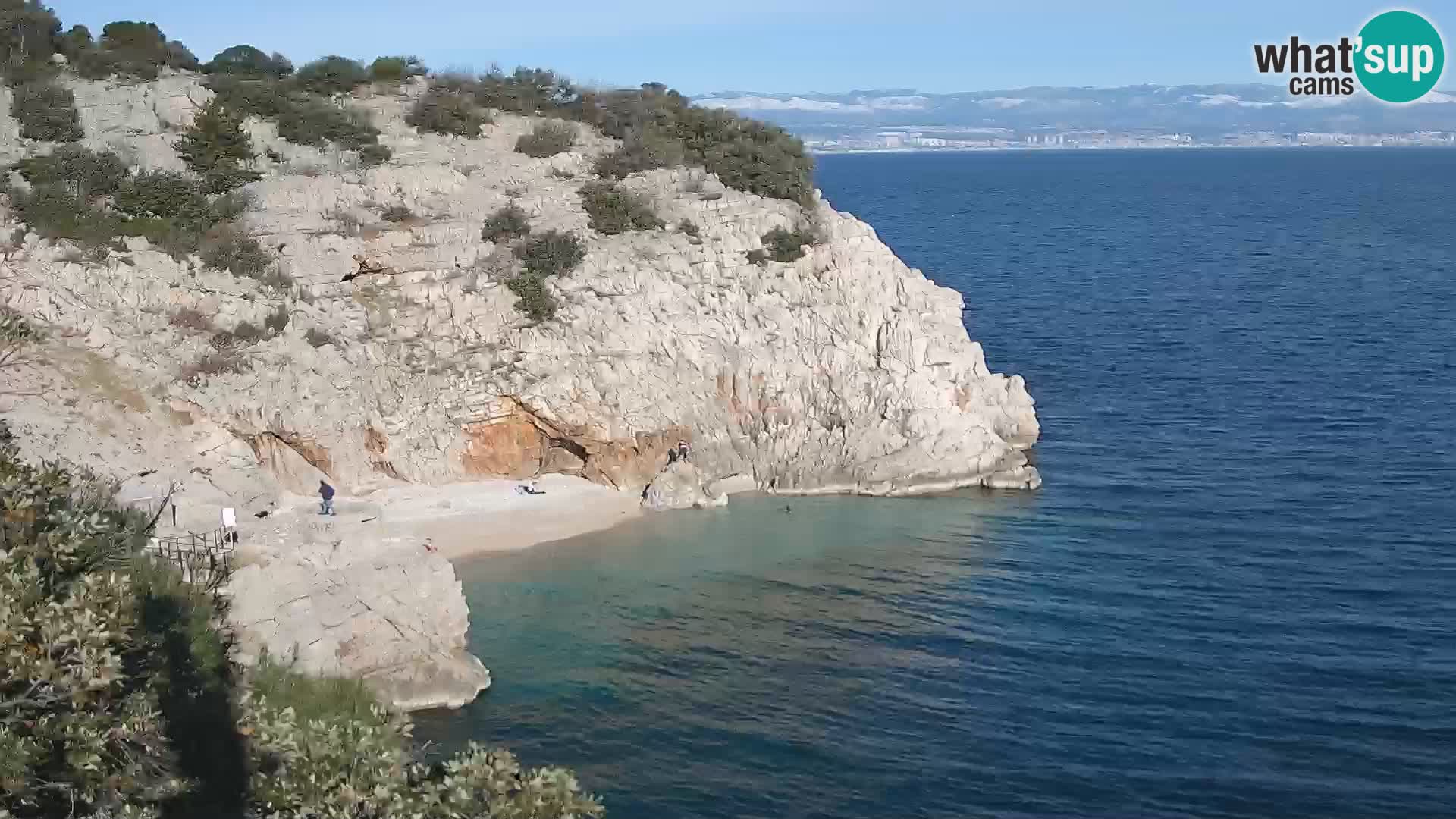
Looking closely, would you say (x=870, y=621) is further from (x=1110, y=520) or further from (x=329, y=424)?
(x=329, y=424)

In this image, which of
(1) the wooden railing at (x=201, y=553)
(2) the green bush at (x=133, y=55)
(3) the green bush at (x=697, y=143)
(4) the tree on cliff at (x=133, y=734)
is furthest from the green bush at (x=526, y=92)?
(4) the tree on cliff at (x=133, y=734)

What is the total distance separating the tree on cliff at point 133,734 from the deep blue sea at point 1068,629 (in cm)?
852

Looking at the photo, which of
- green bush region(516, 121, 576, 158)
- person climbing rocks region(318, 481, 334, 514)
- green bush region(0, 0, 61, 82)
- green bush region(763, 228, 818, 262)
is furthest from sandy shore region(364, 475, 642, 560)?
green bush region(0, 0, 61, 82)

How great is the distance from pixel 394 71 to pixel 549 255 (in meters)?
14.6

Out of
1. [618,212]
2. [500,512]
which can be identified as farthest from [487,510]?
[618,212]

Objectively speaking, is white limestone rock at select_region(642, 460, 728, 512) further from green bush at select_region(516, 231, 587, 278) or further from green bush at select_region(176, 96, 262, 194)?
green bush at select_region(176, 96, 262, 194)

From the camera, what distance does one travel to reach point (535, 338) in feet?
118

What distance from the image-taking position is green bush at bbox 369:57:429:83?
47.8m

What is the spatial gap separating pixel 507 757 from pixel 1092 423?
3431cm

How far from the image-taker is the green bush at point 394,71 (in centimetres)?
4784

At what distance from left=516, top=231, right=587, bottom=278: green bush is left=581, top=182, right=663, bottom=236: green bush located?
1.58 metres

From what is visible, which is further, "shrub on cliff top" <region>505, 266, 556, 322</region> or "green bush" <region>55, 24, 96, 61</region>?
"green bush" <region>55, 24, 96, 61</region>

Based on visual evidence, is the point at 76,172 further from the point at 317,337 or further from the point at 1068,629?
the point at 1068,629

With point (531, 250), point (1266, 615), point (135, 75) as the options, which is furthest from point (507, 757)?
point (135, 75)
